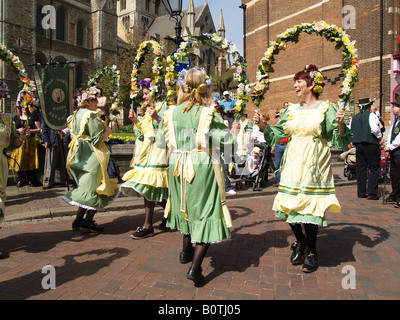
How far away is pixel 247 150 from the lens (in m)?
8.92

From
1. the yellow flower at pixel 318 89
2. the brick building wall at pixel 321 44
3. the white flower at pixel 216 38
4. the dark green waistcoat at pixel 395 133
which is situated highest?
the brick building wall at pixel 321 44

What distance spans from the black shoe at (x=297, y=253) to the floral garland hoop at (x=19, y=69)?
4.89m

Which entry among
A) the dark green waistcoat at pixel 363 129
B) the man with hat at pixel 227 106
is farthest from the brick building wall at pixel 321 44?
the dark green waistcoat at pixel 363 129

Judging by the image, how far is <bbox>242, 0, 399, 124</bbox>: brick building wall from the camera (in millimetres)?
17812

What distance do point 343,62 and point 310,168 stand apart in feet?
5.67

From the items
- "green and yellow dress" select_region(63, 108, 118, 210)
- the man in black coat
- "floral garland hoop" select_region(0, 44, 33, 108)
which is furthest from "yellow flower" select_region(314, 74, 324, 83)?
the man in black coat

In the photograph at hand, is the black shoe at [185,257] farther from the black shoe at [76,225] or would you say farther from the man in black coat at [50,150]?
the man in black coat at [50,150]

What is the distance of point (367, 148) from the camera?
7980mm

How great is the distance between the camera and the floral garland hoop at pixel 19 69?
490 centimetres

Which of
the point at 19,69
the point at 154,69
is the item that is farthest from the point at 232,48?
the point at 19,69

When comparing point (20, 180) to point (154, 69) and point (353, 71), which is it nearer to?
point (154, 69)

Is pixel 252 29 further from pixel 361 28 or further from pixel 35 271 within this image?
pixel 35 271

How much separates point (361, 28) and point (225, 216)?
1960 centimetres
